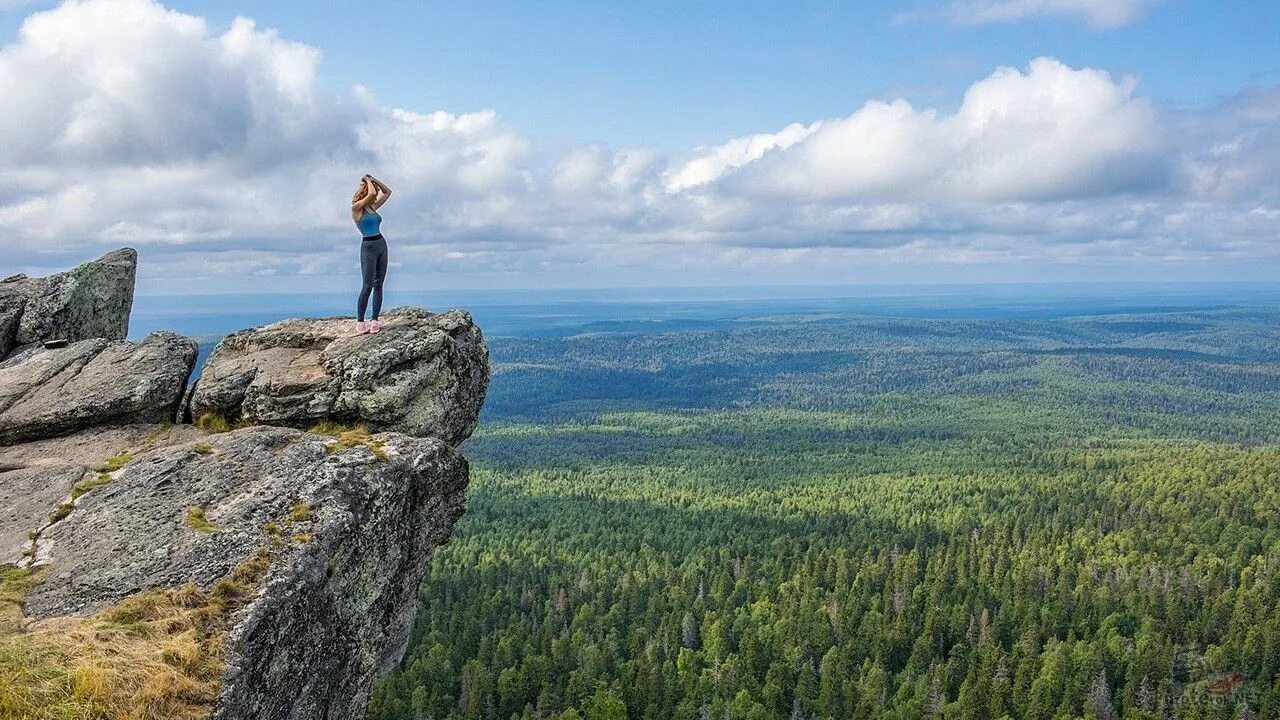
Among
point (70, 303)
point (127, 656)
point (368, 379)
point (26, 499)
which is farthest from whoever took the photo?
point (70, 303)

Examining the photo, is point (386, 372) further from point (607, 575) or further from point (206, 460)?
point (607, 575)

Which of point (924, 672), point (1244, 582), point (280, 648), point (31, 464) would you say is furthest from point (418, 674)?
point (1244, 582)

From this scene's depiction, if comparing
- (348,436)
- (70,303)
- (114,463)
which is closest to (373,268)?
(348,436)

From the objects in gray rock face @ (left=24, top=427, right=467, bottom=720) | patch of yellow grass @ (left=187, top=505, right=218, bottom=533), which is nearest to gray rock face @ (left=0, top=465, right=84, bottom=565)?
gray rock face @ (left=24, top=427, right=467, bottom=720)

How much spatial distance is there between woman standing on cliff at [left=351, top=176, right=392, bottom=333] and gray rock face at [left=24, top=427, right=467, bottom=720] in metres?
6.87

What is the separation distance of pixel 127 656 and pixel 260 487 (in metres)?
6.20

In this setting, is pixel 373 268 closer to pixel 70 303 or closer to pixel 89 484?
pixel 89 484

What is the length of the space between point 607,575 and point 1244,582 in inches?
4381

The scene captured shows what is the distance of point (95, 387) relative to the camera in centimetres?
3023

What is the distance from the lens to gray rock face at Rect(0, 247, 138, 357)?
39594 mm

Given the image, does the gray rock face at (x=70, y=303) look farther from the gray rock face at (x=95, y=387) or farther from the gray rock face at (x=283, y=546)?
the gray rock face at (x=283, y=546)

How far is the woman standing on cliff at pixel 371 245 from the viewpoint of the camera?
29.7m

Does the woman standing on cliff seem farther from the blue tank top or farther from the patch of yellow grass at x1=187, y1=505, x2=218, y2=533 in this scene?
the patch of yellow grass at x1=187, y1=505, x2=218, y2=533

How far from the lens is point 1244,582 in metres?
140
